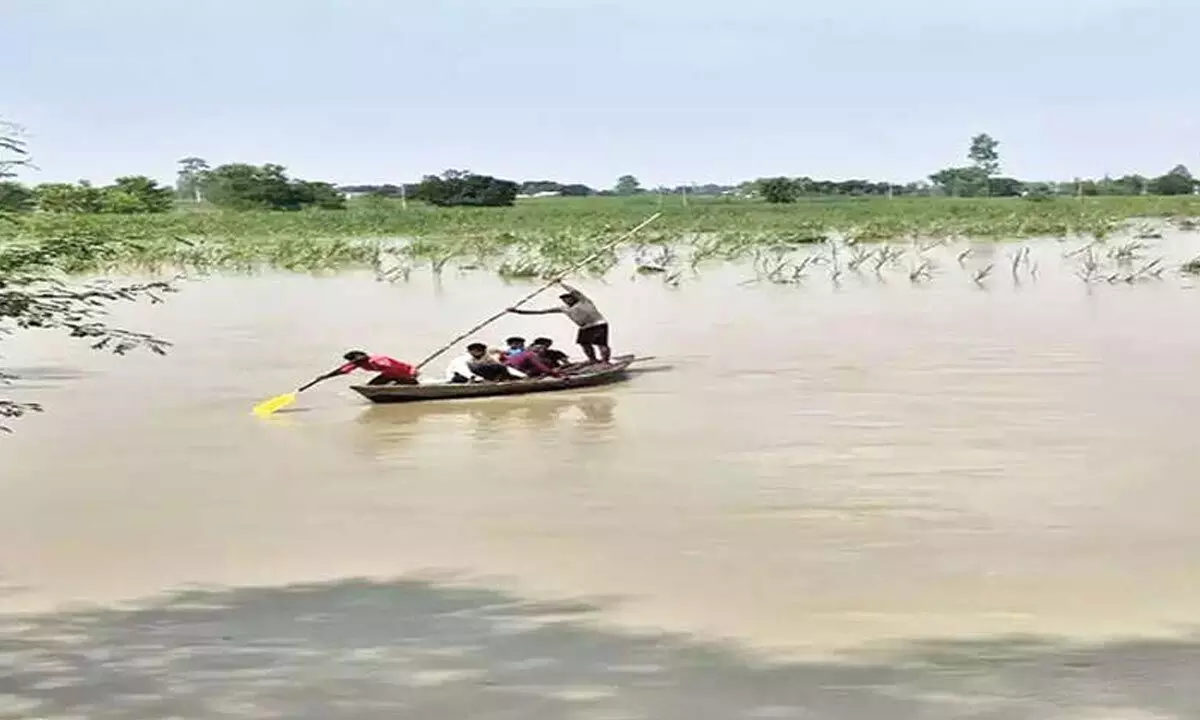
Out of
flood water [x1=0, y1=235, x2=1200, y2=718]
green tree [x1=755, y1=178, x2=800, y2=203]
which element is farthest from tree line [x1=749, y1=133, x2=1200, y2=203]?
flood water [x1=0, y1=235, x2=1200, y2=718]

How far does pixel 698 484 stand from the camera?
323 inches

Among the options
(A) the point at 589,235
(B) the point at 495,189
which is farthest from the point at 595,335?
(B) the point at 495,189

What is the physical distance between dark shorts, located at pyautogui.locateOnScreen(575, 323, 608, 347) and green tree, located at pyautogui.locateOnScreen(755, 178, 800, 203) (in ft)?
161

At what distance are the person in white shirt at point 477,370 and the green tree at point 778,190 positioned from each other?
5036cm

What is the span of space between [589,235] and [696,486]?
2372cm

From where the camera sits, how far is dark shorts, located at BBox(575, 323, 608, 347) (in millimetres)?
12555

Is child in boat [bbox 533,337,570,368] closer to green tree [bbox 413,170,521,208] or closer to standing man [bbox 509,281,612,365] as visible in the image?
standing man [bbox 509,281,612,365]

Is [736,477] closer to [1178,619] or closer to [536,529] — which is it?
[536,529]

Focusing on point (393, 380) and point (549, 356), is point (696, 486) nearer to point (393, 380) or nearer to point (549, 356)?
point (393, 380)

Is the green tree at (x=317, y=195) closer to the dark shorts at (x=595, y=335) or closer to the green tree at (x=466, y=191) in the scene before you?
the green tree at (x=466, y=191)

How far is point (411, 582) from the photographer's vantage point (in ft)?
20.4

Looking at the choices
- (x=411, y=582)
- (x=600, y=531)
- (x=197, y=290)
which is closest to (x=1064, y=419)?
(x=600, y=531)

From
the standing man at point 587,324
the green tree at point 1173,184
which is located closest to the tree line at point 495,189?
the green tree at point 1173,184

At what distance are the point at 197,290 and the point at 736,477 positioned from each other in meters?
17.2
